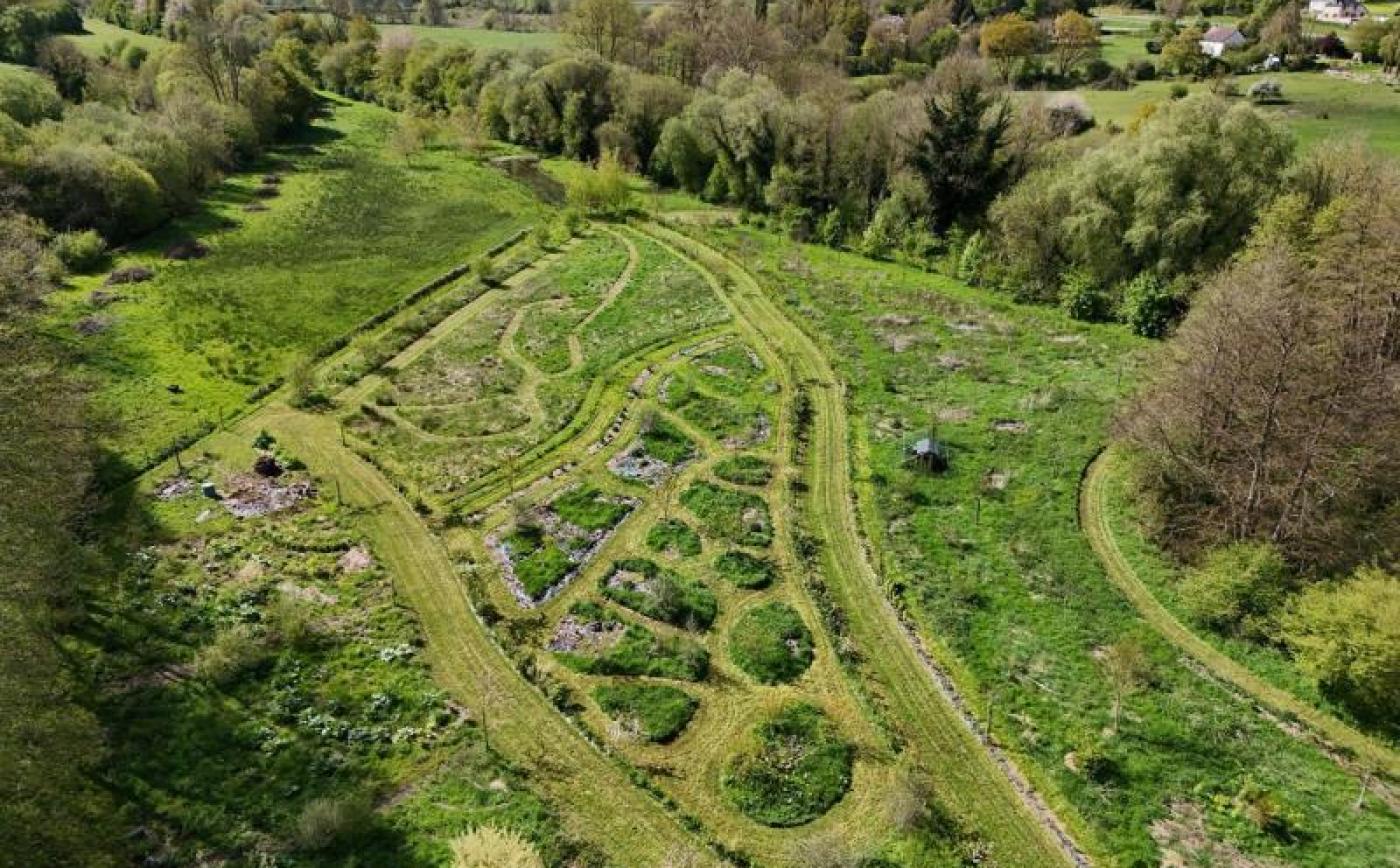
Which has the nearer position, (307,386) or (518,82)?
(307,386)

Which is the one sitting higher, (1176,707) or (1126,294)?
(1126,294)

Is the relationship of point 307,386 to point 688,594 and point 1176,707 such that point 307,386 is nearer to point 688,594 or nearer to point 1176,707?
point 688,594

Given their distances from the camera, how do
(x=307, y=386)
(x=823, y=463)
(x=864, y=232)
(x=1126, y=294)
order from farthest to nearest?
1. (x=864, y=232)
2. (x=1126, y=294)
3. (x=307, y=386)
4. (x=823, y=463)

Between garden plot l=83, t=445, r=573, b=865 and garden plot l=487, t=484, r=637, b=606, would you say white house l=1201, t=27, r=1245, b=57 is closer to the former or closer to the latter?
garden plot l=487, t=484, r=637, b=606

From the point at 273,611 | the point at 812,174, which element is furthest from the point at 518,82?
the point at 273,611

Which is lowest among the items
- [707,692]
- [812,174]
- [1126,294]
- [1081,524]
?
[707,692]
